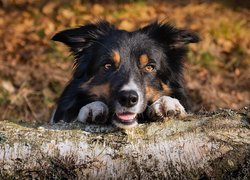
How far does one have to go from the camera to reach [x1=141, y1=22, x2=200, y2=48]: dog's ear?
485 cm

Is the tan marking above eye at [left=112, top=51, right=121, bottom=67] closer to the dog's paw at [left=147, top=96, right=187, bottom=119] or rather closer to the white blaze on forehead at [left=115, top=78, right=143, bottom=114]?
the white blaze on forehead at [left=115, top=78, right=143, bottom=114]

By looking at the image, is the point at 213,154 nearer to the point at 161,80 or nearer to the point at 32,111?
the point at 161,80

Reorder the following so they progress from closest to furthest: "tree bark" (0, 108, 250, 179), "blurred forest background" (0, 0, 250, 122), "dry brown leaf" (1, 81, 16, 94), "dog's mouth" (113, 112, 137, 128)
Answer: "tree bark" (0, 108, 250, 179), "dog's mouth" (113, 112, 137, 128), "blurred forest background" (0, 0, 250, 122), "dry brown leaf" (1, 81, 16, 94)

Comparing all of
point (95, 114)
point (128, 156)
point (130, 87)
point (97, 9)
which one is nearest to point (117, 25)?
point (97, 9)

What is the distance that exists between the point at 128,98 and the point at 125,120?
193 mm

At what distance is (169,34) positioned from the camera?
4891 mm

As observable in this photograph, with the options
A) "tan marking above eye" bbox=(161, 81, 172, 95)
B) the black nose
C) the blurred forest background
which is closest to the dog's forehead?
"tan marking above eye" bbox=(161, 81, 172, 95)

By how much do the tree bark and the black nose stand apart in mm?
606

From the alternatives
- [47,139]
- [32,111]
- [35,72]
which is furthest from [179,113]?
[35,72]

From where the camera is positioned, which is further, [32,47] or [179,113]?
[32,47]

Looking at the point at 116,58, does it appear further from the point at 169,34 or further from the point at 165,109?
the point at 165,109

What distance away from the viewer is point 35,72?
8.21 metres

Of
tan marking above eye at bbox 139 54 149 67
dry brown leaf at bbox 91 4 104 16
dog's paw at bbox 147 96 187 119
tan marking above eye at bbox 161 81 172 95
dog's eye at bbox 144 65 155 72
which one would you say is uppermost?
tan marking above eye at bbox 139 54 149 67

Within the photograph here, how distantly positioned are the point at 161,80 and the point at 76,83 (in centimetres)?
79
